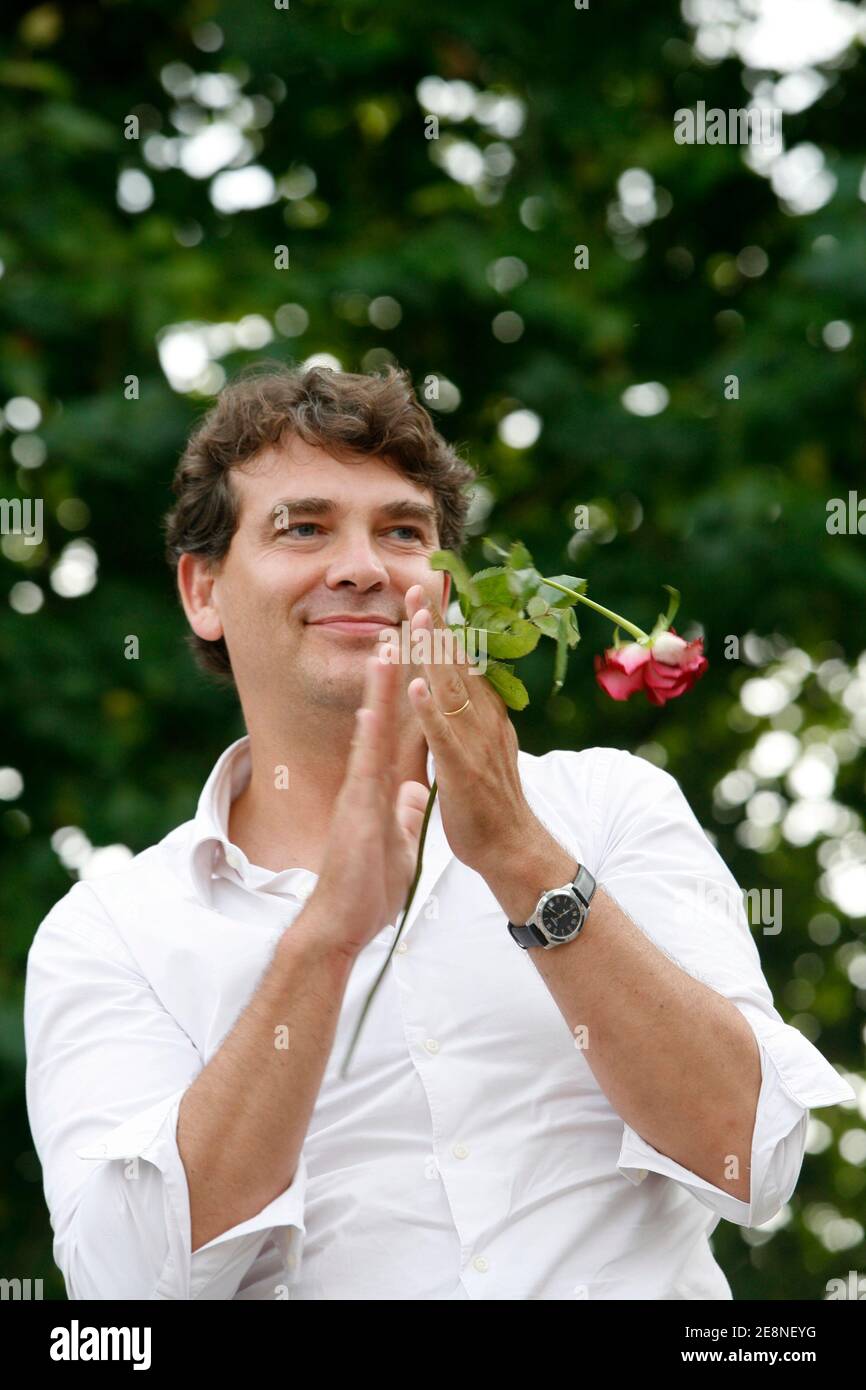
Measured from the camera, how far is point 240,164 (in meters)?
5.08

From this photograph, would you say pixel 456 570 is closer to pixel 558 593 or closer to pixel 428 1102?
pixel 558 593

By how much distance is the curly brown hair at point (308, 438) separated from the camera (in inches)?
112

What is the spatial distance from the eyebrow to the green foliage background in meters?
1.59

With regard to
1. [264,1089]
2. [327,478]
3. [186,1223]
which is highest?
[327,478]

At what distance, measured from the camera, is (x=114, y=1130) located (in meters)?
2.38

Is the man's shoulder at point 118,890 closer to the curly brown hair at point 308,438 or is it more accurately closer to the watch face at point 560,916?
the curly brown hair at point 308,438

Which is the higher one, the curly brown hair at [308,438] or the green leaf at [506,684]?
the curly brown hair at [308,438]

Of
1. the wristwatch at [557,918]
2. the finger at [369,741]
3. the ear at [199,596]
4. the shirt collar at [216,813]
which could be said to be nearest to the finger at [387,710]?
the finger at [369,741]

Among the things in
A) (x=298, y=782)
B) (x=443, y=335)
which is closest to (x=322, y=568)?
(x=298, y=782)

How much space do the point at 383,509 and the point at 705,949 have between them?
0.87m

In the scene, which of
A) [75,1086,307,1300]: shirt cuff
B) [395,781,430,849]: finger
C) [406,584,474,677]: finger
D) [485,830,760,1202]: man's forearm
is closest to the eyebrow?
[395,781,430,849]: finger

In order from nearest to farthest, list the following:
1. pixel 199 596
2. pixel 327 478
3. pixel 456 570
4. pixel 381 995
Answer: pixel 456 570, pixel 381 995, pixel 327 478, pixel 199 596

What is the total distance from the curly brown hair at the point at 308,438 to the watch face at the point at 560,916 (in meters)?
0.95

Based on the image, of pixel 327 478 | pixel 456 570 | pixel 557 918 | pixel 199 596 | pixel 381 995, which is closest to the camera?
pixel 456 570
